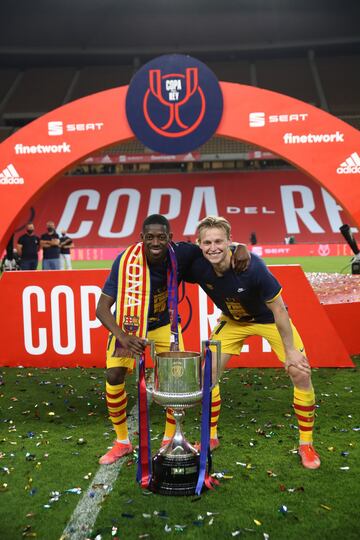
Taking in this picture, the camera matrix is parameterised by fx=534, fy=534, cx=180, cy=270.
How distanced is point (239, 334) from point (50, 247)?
902 cm

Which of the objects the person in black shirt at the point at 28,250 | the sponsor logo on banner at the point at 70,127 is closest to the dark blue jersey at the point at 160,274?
the sponsor logo on banner at the point at 70,127

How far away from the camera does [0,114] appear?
A: 32.9 m

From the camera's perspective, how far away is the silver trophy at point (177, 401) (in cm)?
300

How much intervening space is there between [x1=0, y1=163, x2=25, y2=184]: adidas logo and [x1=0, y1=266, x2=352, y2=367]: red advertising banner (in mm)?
1481

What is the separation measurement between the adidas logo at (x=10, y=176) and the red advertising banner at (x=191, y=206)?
19.9m

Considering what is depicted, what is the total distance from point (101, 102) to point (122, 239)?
2078 centimetres

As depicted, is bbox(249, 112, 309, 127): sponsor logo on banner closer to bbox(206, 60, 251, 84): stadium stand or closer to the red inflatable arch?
the red inflatable arch

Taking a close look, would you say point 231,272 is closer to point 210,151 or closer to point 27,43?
point 210,151

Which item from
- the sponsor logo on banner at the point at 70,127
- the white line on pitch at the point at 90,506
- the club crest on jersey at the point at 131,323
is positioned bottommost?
the white line on pitch at the point at 90,506

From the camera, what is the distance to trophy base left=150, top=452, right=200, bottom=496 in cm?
306

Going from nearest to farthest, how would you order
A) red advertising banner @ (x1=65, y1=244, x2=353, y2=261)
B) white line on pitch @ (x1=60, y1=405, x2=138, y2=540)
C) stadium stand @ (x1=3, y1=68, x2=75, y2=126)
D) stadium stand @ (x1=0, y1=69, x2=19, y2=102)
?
white line on pitch @ (x1=60, y1=405, x2=138, y2=540) < red advertising banner @ (x1=65, y1=244, x2=353, y2=261) < stadium stand @ (x1=3, y1=68, x2=75, y2=126) < stadium stand @ (x1=0, y1=69, x2=19, y2=102)

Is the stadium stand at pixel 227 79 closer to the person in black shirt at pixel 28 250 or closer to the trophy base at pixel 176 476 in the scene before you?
the person in black shirt at pixel 28 250

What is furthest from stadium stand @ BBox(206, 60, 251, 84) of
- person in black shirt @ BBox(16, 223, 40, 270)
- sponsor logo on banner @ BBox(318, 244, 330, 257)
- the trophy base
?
the trophy base

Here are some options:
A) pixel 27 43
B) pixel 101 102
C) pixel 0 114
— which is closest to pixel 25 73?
pixel 27 43
